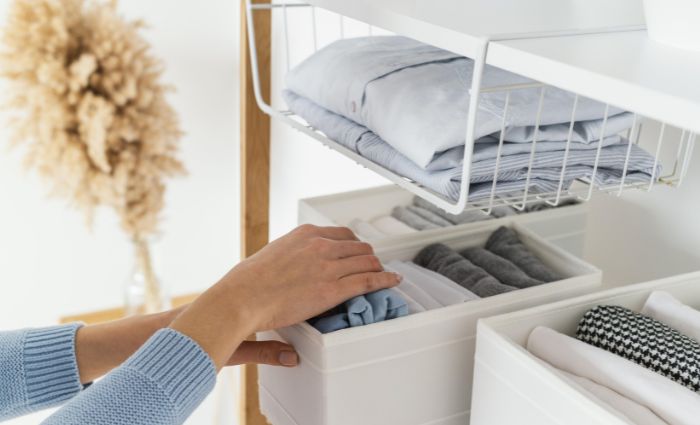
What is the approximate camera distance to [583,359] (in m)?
0.75

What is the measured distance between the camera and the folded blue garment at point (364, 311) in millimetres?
794

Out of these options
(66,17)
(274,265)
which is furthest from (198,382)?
(66,17)

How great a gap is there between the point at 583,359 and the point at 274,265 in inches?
12.0

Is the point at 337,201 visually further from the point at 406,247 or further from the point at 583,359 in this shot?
the point at 583,359

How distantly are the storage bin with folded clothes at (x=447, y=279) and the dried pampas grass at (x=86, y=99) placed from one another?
3.65ft

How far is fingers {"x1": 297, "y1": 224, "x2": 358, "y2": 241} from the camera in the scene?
2.82 ft

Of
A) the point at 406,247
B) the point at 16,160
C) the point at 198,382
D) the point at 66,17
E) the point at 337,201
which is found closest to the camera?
the point at 198,382

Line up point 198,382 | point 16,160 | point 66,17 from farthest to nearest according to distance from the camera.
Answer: point 16,160
point 66,17
point 198,382

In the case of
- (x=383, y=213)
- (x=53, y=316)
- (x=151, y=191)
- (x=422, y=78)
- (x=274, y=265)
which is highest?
(x=422, y=78)

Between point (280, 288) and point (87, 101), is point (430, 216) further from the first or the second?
point (87, 101)

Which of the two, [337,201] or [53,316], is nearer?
[337,201]

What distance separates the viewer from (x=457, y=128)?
749 millimetres

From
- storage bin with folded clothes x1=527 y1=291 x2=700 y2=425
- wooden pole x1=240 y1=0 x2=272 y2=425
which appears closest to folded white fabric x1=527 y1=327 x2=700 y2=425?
storage bin with folded clothes x1=527 y1=291 x2=700 y2=425

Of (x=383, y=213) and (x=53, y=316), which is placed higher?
(x=383, y=213)
